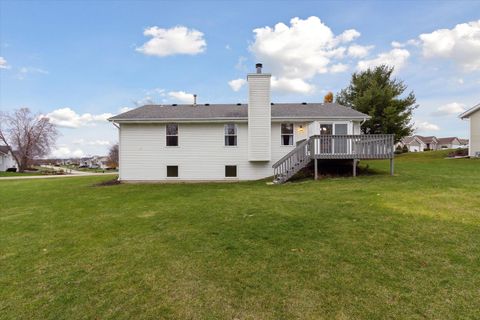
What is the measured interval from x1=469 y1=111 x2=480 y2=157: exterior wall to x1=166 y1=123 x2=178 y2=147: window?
24134mm

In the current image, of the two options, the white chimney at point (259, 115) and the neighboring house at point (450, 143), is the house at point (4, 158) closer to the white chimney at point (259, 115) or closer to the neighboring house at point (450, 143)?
the white chimney at point (259, 115)

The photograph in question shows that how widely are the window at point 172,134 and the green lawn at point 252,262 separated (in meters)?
7.74

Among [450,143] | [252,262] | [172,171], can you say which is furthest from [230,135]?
[450,143]

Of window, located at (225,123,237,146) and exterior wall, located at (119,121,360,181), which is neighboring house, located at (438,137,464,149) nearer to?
exterior wall, located at (119,121,360,181)

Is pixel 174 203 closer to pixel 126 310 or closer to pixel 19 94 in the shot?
pixel 126 310

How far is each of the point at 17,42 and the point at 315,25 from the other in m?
18.7

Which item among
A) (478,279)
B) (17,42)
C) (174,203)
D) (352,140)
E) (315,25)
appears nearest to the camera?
(478,279)

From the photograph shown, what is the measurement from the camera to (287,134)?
558 inches

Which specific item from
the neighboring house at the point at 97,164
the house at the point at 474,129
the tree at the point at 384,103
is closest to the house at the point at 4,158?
the neighboring house at the point at 97,164

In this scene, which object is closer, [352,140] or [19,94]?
[352,140]

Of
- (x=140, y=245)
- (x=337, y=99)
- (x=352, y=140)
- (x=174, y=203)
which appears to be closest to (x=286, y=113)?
(x=352, y=140)

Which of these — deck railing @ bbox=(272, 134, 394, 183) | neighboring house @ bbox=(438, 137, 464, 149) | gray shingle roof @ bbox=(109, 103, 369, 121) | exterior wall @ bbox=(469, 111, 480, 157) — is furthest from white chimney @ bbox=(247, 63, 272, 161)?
neighboring house @ bbox=(438, 137, 464, 149)

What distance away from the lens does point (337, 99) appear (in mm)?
36625

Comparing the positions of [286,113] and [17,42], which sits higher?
[17,42]
